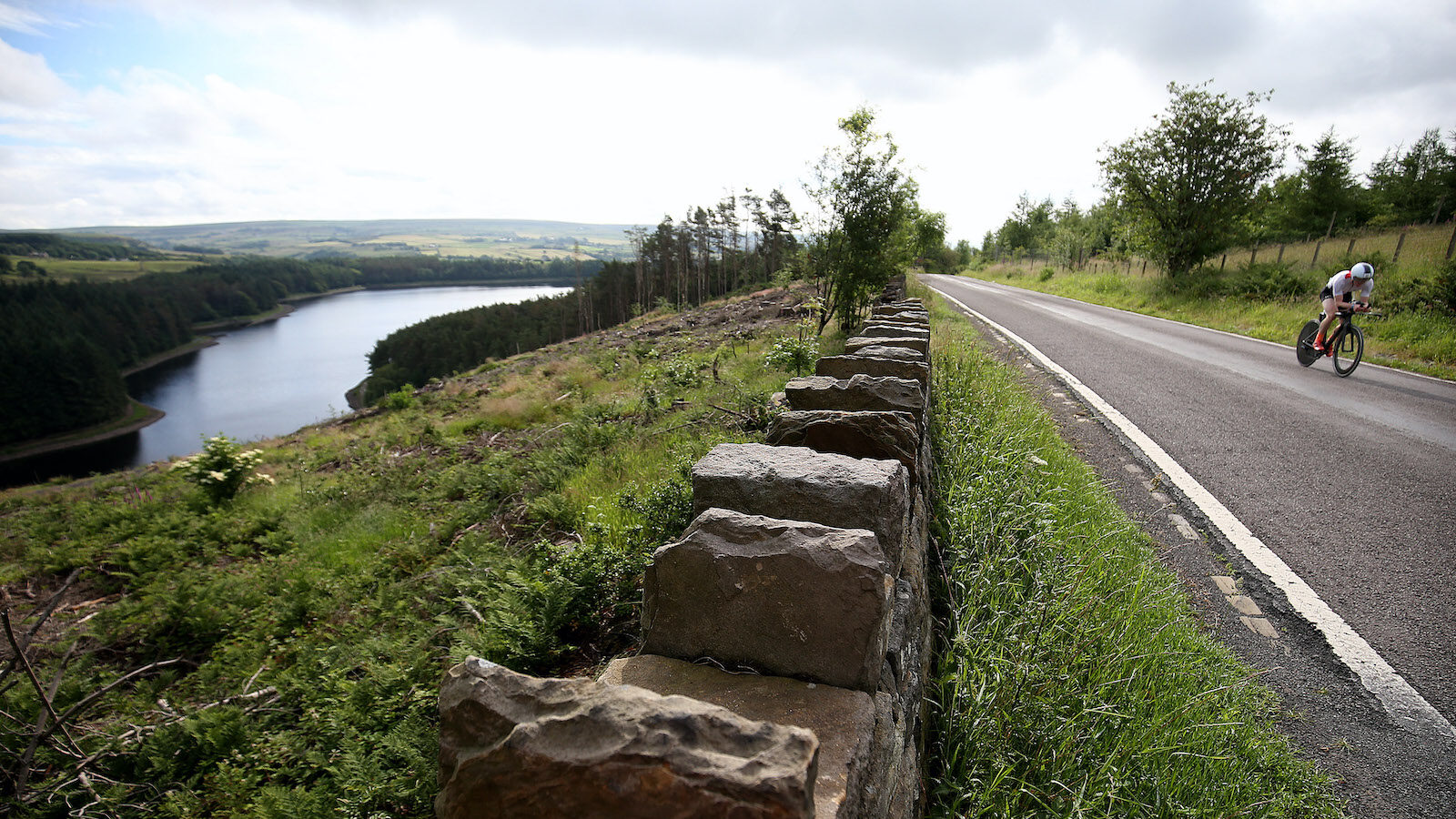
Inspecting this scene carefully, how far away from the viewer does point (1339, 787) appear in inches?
81.2

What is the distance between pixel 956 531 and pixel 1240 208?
20.5 meters

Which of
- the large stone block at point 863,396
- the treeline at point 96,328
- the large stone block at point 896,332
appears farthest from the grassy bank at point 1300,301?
the treeline at point 96,328

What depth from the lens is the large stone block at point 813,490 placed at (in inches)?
76.8

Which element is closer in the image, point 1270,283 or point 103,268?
point 1270,283

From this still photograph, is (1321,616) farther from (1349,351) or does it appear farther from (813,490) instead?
(1349,351)

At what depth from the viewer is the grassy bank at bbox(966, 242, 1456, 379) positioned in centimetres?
950

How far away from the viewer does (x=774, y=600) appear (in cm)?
160

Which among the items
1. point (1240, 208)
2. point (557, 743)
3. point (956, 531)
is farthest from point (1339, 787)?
point (1240, 208)

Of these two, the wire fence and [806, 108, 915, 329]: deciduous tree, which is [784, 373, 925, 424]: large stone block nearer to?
[806, 108, 915, 329]: deciduous tree

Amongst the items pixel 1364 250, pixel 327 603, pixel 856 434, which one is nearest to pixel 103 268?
pixel 327 603

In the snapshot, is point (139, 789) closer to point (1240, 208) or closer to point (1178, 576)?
point (1178, 576)

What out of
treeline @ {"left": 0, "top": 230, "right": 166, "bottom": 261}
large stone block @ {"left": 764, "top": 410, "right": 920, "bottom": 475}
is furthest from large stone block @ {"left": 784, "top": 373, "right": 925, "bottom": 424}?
treeline @ {"left": 0, "top": 230, "right": 166, "bottom": 261}

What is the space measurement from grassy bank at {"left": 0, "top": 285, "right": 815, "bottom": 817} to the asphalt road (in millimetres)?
2998

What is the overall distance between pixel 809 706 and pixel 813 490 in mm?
744
